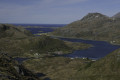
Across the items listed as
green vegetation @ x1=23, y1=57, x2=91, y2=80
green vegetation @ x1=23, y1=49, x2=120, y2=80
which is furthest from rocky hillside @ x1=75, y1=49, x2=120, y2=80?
green vegetation @ x1=23, y1=57, x2=91, y2=80

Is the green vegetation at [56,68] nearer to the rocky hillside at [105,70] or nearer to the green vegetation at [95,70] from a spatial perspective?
the green vegetation at [95,70]

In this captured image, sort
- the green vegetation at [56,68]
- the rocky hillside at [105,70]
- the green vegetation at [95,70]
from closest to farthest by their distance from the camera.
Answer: the rocky hillside at [105,70]
the green vegetation at [95,70]
the green vegetation at [56,68]

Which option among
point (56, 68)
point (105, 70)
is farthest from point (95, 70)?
point (56, 68)

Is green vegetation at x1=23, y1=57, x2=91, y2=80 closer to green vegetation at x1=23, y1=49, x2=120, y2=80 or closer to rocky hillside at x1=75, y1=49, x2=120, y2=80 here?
green vegetation at x1=23, y1=49, x2=120, y2=80

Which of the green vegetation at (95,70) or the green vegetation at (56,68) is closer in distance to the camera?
the green vegetation at (95,70)

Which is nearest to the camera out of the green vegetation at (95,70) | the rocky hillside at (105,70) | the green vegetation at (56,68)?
the rocky hillside at (105,70)

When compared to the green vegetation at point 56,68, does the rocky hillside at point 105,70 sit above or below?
above

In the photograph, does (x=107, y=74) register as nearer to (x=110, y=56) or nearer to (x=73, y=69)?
(x=110, y=56)

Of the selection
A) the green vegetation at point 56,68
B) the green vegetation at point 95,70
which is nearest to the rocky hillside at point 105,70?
the green vegetation at point 95,70

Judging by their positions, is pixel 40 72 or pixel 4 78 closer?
pixel 4 78

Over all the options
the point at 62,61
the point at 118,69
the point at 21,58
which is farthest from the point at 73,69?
the point at 21,58

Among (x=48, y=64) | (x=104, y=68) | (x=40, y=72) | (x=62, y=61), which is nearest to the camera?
(x=104, y=68)
